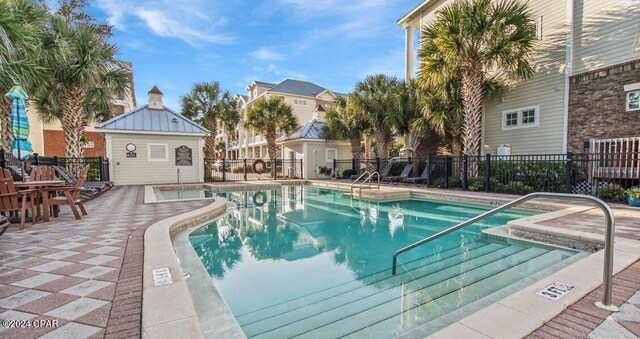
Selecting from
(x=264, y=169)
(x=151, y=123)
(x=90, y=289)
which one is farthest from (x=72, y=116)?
(x=90, y=289)

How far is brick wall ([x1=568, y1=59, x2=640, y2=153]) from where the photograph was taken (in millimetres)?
9360

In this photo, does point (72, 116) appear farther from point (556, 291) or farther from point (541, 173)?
point (541, 173)

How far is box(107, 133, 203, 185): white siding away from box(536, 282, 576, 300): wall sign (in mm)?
16415

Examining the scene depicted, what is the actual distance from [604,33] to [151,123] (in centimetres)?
1958

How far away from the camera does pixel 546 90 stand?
11562mm

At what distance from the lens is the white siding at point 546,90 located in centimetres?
1117

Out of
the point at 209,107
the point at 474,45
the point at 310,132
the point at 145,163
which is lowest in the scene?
the point at 145,163

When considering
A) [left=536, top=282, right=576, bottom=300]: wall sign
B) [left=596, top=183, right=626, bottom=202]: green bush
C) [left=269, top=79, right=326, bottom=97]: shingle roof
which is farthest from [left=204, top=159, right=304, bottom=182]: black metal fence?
[left=536, top=282, right=576, bottom=300]: wall sign

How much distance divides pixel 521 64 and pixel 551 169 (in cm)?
404

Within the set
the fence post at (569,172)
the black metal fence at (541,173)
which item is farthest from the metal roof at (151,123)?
the fence post at (569,172)

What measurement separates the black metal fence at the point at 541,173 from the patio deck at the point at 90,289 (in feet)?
15.9

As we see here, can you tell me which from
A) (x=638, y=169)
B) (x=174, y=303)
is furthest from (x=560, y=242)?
(x=638, y=169)

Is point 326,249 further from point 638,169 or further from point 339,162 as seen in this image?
point 339,162

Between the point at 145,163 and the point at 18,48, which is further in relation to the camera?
the point at 145,163
